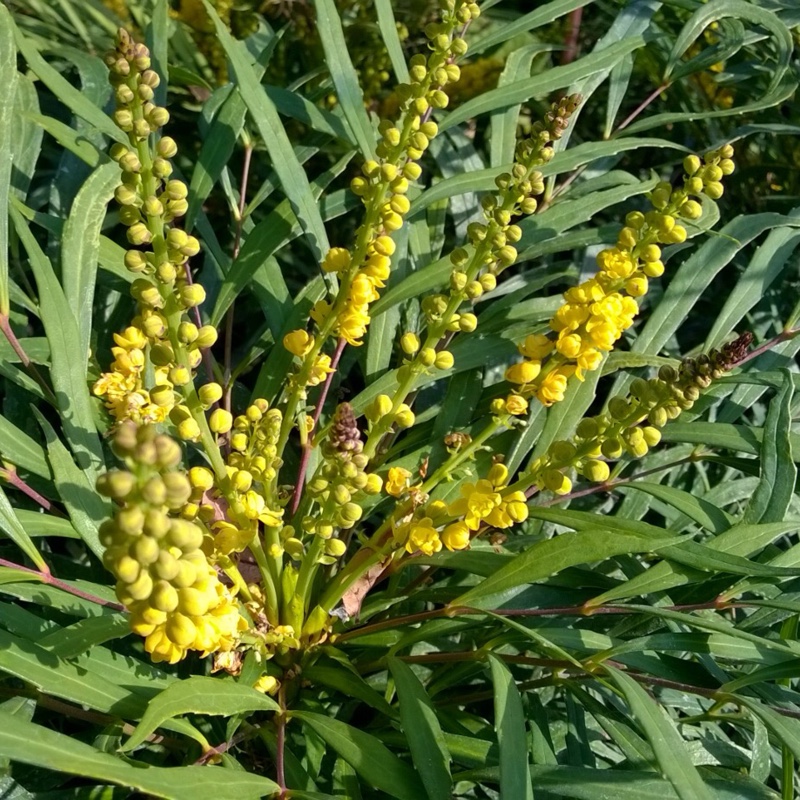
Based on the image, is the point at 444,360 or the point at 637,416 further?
the point at 444,360

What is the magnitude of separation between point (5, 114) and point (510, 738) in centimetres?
86

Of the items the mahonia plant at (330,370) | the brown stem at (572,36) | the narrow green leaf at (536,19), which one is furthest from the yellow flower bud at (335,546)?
the brown stem at (572,36)

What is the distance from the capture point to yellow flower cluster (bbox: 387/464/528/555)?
0.76m

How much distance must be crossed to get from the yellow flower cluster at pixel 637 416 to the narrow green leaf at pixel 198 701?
0.33 meters

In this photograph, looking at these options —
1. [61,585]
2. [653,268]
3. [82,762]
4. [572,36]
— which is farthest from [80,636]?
[572,36]

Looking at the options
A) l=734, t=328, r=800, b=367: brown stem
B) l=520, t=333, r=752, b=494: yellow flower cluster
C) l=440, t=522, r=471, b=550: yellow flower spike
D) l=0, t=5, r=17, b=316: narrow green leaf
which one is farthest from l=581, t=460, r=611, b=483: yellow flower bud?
l=0, t=5, r=17, b=316: narrow green leaf

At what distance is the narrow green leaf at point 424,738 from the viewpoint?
28.8 inches

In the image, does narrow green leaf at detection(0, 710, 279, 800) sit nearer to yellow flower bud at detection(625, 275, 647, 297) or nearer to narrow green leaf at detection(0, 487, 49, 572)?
narrow green leaf at detection(0, 487, 49, 572)

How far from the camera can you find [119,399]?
0.81m

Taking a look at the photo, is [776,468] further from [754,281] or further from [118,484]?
[118,484]

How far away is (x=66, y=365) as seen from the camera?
86 centimetres

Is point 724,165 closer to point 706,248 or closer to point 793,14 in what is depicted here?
point 706,248

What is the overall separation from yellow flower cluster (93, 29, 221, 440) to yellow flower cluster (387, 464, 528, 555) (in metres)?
0.24

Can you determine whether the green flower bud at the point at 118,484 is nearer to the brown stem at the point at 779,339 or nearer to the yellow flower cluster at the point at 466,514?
the yellow flower cluster at the point at 466,514
